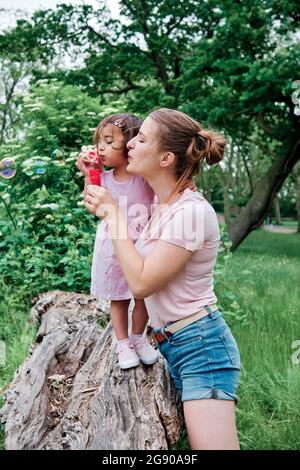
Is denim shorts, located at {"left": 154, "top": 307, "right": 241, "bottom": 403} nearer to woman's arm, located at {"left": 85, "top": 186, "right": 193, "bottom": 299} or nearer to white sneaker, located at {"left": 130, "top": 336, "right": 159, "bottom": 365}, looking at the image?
woman's arm, located at {"left": 85, "top": 186, "right": 193, "bottom": 299}

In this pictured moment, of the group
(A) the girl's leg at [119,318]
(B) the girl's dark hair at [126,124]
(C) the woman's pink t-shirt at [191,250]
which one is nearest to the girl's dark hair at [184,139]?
(C) the woman's pink t-shirt at [191,250]

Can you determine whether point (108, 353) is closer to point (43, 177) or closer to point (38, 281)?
point (38, 281)

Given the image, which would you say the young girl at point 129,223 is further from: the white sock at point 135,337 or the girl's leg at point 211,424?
the girl's leg at point 211,424

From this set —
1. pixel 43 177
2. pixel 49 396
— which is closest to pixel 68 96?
pixel 43 177

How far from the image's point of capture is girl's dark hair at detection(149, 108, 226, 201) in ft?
6.89

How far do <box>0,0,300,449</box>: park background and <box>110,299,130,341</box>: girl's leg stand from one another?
0.70 m

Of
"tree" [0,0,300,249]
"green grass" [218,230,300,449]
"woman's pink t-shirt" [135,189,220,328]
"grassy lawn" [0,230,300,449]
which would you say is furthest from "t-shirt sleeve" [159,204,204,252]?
"tree" [0,0,300,249]

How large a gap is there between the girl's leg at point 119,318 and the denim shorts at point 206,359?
0.34 meters

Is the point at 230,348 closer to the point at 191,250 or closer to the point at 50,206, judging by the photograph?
the point at 191,250

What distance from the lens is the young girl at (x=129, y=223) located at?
238cm

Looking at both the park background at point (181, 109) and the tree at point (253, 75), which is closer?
the park background at point (181, 109)

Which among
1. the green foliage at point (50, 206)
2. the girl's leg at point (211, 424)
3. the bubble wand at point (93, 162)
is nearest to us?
the girl's leg at point (211, 424)

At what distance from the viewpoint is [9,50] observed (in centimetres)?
1464

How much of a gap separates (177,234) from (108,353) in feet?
3.53
